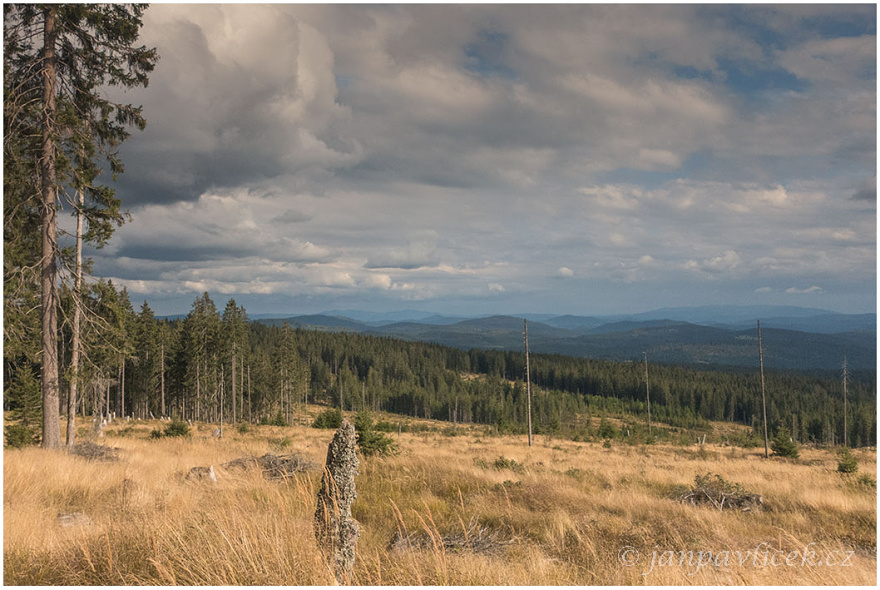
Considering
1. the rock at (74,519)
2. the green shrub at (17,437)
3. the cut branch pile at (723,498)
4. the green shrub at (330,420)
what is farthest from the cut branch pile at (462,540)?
the green shrub at (330,420)

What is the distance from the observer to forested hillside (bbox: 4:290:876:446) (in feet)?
135

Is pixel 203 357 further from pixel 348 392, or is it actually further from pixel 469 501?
pixel 348 392

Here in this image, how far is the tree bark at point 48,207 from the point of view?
11.3m

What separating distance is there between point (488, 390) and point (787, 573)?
121515mm

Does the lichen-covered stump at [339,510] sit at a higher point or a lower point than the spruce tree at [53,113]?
lower

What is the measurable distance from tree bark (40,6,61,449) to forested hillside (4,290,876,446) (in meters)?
1.48

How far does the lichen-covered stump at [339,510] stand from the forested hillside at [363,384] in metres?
12.0

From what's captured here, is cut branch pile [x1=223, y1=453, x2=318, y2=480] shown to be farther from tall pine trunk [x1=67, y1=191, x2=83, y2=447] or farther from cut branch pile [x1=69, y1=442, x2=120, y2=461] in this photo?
tall pine trunk [x1=67, y1=191, x2=83, y2=447]

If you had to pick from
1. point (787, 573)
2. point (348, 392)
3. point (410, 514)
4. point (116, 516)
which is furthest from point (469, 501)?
point (348, 392)

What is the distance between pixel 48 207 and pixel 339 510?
12.1 meters

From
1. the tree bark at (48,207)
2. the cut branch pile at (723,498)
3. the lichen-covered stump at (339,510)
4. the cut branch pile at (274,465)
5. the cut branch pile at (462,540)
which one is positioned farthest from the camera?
the tree bark at (48,207)

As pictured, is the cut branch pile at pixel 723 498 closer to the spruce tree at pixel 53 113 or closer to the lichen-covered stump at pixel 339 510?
the lichen-covered stump at pixel 339 510

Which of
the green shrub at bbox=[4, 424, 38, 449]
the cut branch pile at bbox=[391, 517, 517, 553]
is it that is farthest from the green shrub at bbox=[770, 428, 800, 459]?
the green shrub at bbox=[4, 424, 38, 449]

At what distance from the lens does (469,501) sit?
28.8 ft
